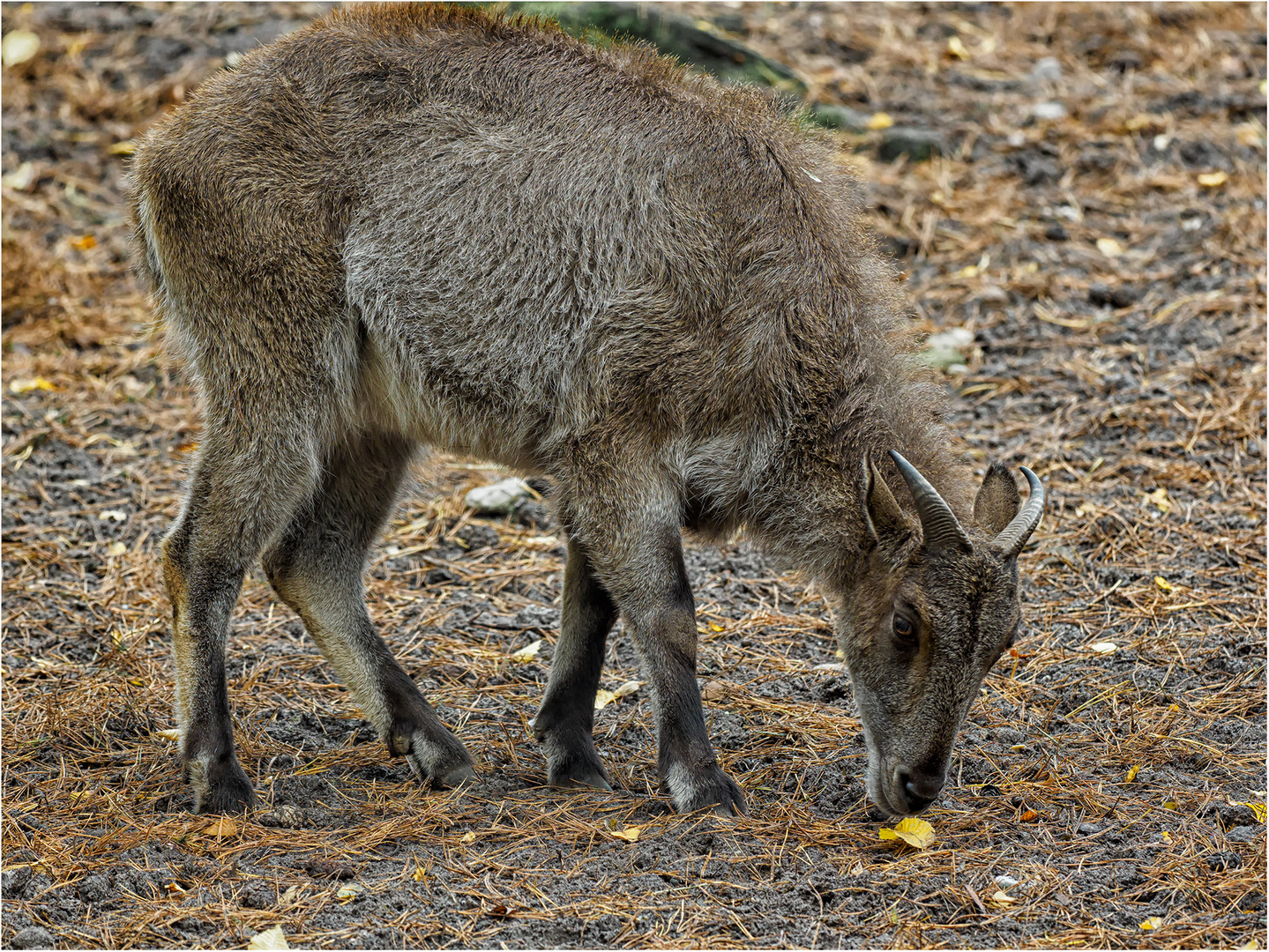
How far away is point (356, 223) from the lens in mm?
5164

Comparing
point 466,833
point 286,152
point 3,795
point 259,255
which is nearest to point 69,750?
point 3,795

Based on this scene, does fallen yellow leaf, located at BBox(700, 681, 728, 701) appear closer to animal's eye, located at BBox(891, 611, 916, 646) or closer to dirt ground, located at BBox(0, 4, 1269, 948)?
dirt ground, located at BBox(0, 4, 1269, 948)

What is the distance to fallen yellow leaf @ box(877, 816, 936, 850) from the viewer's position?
4609 millimetres

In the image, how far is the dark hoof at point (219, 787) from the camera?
4898mm

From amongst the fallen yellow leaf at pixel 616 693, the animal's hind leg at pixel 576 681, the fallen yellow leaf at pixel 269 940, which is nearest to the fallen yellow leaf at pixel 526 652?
the fallen yellow leaf at pixel 616 693

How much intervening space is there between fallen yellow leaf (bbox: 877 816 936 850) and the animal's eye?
24.9 inches

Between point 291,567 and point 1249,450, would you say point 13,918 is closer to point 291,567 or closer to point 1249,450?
point 291,567

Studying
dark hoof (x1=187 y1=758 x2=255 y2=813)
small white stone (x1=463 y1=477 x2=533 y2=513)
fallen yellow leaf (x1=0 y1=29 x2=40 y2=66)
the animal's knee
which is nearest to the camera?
dark hoof (x1=187 y1=758 x2=255 y2=813)

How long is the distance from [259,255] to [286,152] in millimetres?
436

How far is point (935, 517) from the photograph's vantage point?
4641 millimetres

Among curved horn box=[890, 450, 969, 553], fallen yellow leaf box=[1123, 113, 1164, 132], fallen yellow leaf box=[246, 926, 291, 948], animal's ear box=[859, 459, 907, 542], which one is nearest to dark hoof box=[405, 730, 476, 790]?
fallen yellow leaf box=[246, 926, 291, 948]

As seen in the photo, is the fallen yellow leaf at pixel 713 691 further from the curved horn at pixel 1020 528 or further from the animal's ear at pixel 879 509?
the curved horn at pixel 1020 528

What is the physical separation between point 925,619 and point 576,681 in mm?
1537

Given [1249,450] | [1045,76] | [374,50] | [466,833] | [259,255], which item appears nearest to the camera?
[466,833]
